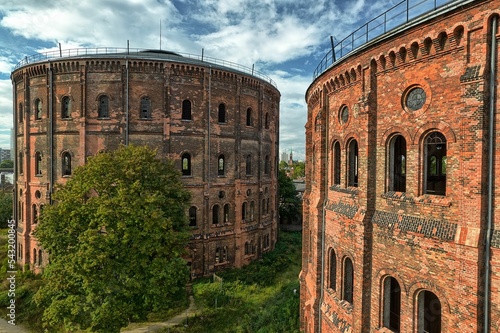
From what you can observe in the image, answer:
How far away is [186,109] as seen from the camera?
85.8 feet

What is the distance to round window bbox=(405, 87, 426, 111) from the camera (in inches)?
366

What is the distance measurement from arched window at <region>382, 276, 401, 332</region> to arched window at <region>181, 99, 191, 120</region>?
66.3 feet

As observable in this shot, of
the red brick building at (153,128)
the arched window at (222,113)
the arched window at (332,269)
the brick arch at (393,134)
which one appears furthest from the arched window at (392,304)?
the arched window at (222,113)

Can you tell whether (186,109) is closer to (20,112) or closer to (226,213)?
(226,213)

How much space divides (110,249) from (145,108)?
13.2 metres

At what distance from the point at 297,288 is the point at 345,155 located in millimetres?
13565

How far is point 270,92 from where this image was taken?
105 feet

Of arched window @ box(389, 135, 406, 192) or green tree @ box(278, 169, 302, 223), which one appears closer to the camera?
arched window @ box(389, 135, 406, 192)

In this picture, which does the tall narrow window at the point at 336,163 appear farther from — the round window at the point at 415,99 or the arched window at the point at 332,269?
the round window at the point at 415,99

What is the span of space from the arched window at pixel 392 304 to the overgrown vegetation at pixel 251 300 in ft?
26.3

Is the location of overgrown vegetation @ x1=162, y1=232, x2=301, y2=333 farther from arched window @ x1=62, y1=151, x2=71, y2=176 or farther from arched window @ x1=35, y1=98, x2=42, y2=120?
arched window @ x1=35, y1=98, x2=42, y2=120

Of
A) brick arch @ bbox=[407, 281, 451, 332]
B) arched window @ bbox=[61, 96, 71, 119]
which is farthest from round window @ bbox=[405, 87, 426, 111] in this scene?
arched window @ bbox=[61, 96, 71, 119]

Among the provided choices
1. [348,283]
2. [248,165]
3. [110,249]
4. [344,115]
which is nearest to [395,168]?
[344,115]

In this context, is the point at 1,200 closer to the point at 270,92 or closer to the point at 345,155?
the point at 270,92
